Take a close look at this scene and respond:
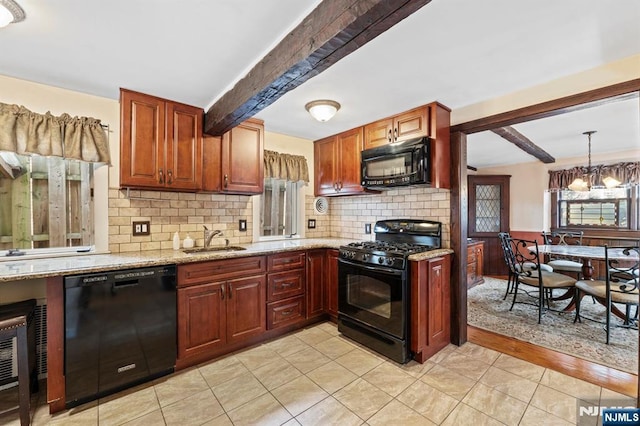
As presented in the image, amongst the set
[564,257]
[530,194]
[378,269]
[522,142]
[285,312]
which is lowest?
[285,312]

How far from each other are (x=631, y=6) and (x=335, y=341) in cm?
308

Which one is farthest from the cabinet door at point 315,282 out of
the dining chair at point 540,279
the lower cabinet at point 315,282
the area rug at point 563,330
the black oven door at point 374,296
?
the dining chair at point 540,279

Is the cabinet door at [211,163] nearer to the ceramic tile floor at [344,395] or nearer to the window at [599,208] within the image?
the ceramic tile floor at [344,395]

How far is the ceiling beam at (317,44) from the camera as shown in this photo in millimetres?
1169

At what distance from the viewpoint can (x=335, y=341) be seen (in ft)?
9.33

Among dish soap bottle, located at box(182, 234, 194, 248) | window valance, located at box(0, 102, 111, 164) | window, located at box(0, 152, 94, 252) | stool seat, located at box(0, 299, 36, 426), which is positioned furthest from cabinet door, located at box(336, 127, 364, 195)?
stool seat, located at box(0, 299, 36, 426)

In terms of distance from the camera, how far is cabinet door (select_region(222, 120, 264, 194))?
2.90m

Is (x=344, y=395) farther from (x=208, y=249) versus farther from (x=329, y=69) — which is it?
(x=329, y=69)

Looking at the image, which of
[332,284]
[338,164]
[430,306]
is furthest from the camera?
[338,164]

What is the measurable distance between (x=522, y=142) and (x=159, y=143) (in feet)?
14.8

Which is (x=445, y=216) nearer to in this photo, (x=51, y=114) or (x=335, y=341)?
(x=335, y=341)

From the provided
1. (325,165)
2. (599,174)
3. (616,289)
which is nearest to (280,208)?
(325,165)

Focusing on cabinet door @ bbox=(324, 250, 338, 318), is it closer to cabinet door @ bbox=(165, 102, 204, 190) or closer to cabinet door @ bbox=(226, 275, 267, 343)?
cabinet door @ bbox=(226, 275, 267, 343)

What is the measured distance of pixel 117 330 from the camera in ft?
6.58
